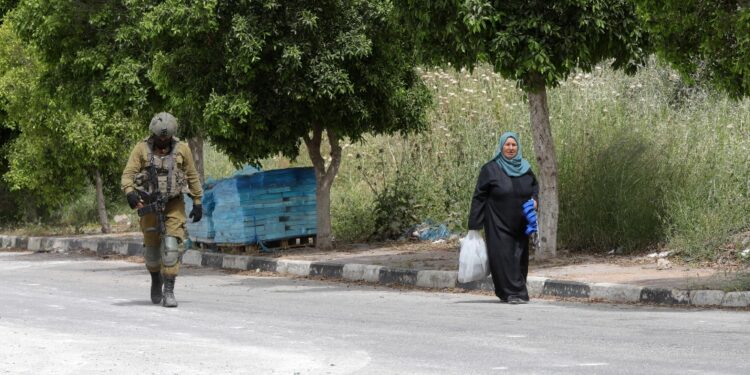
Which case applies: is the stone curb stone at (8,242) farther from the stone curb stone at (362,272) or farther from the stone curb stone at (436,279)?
the stone curb stone at (436,279)

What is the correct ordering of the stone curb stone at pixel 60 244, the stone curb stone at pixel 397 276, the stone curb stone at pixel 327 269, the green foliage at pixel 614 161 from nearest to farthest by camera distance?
the stone curb stone at pixel 397 276
the green foliage at pixel 614 161
the stone curb stone at pixel 327 269
the stone curb stone at pixel 60 244

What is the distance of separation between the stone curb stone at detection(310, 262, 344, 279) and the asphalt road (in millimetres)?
1893

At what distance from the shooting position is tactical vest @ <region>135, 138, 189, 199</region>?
13047 millimetres

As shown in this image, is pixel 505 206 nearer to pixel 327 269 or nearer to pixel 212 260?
pixel 327 269

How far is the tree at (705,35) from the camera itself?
1279 cm

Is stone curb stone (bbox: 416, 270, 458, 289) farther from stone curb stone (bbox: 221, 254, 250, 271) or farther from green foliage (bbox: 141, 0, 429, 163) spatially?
stone curb stone (bbox: 221, 254, 250, 271)

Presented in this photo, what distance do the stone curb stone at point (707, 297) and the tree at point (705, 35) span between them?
6.64 ft

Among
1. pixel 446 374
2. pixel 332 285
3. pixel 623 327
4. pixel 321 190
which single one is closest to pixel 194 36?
pixel 321 190

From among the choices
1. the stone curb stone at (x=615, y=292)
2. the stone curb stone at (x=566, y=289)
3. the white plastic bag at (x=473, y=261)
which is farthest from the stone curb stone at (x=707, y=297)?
the white plastic bag at (x=473, y=261)

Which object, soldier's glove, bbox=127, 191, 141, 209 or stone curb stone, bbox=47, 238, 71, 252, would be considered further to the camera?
stone curb stone, bbox=47, 238, 71, 252

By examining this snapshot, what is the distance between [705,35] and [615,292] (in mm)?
2718

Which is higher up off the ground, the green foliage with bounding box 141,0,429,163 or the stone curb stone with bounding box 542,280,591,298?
the green foliage with bounding box 141,0,429,163

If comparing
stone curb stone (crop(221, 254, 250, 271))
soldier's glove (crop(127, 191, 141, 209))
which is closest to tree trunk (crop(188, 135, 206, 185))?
stone curb stone (crop(221, 254, 250, 271))

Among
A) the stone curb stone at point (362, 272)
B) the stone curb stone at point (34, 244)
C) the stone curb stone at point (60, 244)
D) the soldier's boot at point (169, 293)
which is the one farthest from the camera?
the stone curb stone at point (34, 244)
